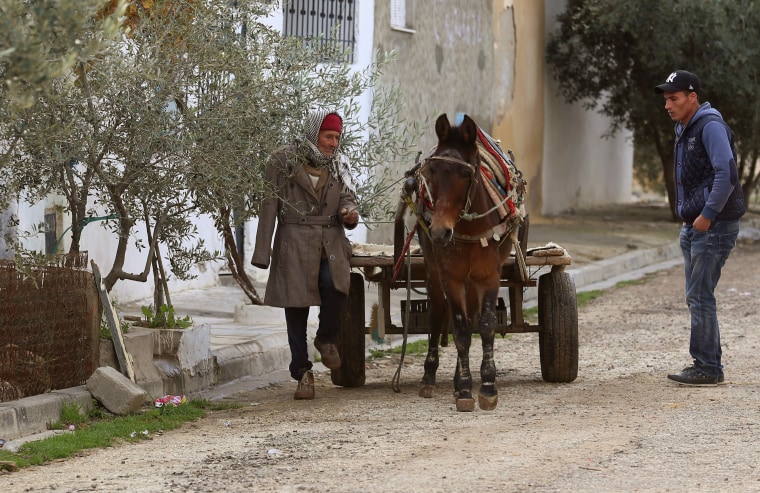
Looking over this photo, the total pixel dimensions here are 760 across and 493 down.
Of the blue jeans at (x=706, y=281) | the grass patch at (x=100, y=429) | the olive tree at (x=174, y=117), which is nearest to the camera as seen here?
the grass patch at (x=100, y=429)

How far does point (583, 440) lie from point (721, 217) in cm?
253

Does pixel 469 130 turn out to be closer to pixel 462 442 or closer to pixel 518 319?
pixel 518 319

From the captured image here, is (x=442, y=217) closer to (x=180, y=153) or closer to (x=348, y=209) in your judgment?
(x=348, y=209)

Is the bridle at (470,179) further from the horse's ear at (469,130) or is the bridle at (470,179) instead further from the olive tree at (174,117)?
the olive tree at (174,117)

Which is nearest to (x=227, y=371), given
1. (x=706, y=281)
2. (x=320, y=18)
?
(x=706, y=281)

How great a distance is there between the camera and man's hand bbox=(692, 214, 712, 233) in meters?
8.30

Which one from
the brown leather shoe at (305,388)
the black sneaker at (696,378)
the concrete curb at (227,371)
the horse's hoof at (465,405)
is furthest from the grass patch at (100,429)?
the black sneaker at (696,378)

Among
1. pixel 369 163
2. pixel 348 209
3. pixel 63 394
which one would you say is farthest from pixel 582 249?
pixel 63 394

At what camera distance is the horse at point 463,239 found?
7559 millimetres

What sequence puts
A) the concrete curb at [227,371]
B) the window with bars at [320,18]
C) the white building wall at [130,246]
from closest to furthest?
the concrete curb at [227,371]
the white building wall at [130,246]
the window with bars at [320,18]

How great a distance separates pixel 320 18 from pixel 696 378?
1004cm

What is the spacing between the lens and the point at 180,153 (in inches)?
303

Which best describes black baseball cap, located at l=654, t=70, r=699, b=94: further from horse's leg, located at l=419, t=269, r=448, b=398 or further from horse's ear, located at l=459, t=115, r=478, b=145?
horse's leg, located at l=419, t=269, r=448, b=398

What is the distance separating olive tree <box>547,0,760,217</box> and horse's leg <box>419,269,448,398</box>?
16.0 metres
